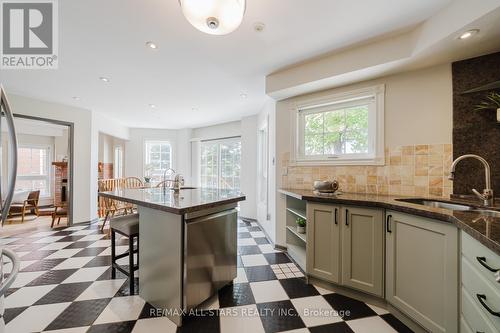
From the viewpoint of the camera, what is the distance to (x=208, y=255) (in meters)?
1.78

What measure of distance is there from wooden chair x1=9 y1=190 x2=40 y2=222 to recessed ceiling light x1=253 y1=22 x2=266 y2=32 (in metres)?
5.77

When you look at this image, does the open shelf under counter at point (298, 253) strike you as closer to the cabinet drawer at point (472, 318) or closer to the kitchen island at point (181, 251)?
the kitchen island at point (181, 251)

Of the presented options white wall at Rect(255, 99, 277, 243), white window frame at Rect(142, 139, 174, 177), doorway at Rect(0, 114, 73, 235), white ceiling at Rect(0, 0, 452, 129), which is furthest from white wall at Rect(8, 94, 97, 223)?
white wall at Rect(255, 99, 277, 243)

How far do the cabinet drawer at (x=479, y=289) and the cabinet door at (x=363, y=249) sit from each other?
1.89ft

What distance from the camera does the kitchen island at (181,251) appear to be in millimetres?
1593

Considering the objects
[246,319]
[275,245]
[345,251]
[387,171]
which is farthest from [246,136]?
[246,319]

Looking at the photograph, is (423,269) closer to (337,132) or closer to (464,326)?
(464,326)

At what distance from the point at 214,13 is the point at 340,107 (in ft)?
6.39

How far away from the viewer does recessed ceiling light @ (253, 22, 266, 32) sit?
6.05ft

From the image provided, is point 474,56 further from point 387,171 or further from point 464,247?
point 464,247

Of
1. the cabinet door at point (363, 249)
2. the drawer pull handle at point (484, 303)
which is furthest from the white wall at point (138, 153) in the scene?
the drawer pull handle at point (484, 303)

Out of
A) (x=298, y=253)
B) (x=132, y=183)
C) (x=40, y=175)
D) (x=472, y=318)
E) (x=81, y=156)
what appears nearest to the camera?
(x=472, y=318)

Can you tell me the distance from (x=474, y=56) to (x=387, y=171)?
121 centimetres

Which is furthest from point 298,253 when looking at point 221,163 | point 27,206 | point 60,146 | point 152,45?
point 60,146
